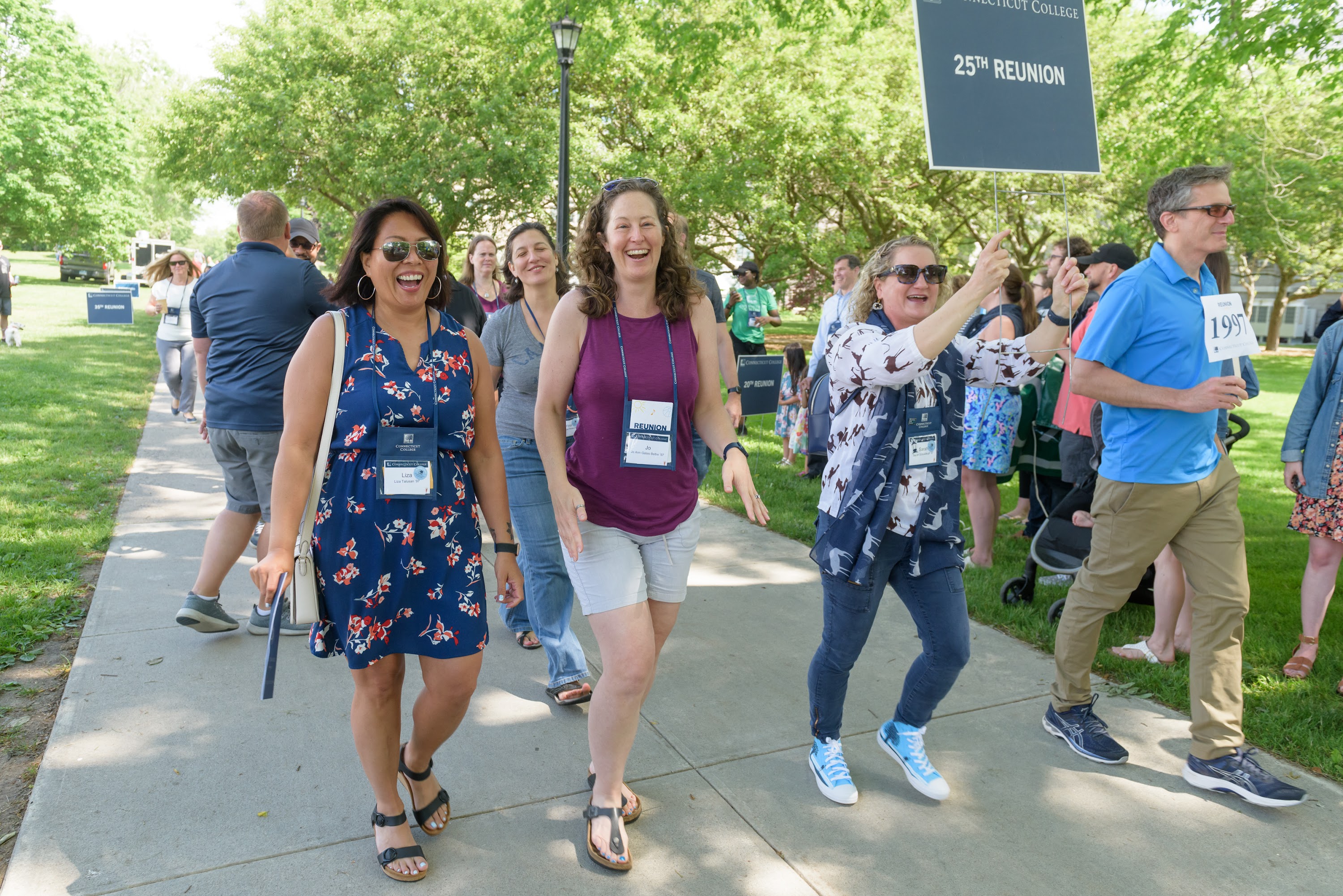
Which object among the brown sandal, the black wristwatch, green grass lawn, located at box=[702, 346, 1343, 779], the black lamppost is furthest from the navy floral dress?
the black lamppost

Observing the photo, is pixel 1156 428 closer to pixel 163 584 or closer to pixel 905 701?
pixel 905 701

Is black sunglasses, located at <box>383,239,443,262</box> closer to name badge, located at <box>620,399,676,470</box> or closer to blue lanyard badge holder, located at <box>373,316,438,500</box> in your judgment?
blue lanyard badge holder, located at <box>373,316,438,500</box>

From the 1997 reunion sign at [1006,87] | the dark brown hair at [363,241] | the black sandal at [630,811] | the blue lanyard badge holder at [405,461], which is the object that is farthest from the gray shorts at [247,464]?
the 1997 reunion sign at [1006,87]

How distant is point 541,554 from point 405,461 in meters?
1.51

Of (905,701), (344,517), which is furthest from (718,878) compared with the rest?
(344,517)

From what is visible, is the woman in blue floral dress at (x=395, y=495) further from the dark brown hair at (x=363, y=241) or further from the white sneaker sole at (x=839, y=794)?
the white sneaker sole at (x=839, y=794)

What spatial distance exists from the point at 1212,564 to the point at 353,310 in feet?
10.3

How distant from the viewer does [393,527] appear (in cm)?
260

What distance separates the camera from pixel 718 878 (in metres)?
2.85

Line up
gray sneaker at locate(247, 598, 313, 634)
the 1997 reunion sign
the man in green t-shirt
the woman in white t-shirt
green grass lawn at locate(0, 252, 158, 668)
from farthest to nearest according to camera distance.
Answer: the man in green t-shirt → the woman in white t-shirt → green grass lawn at locate(0, 252, 158, 668) → gray sneaker at locate(247, 598, 313, 634) → the 1997 reunion sign

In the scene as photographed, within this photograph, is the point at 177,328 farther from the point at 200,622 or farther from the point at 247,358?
the point at 200,622

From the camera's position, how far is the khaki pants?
3.41 metres

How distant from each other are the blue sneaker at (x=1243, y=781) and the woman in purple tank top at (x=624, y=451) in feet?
6.66

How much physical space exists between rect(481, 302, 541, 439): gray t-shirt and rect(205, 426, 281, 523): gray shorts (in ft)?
3.89
